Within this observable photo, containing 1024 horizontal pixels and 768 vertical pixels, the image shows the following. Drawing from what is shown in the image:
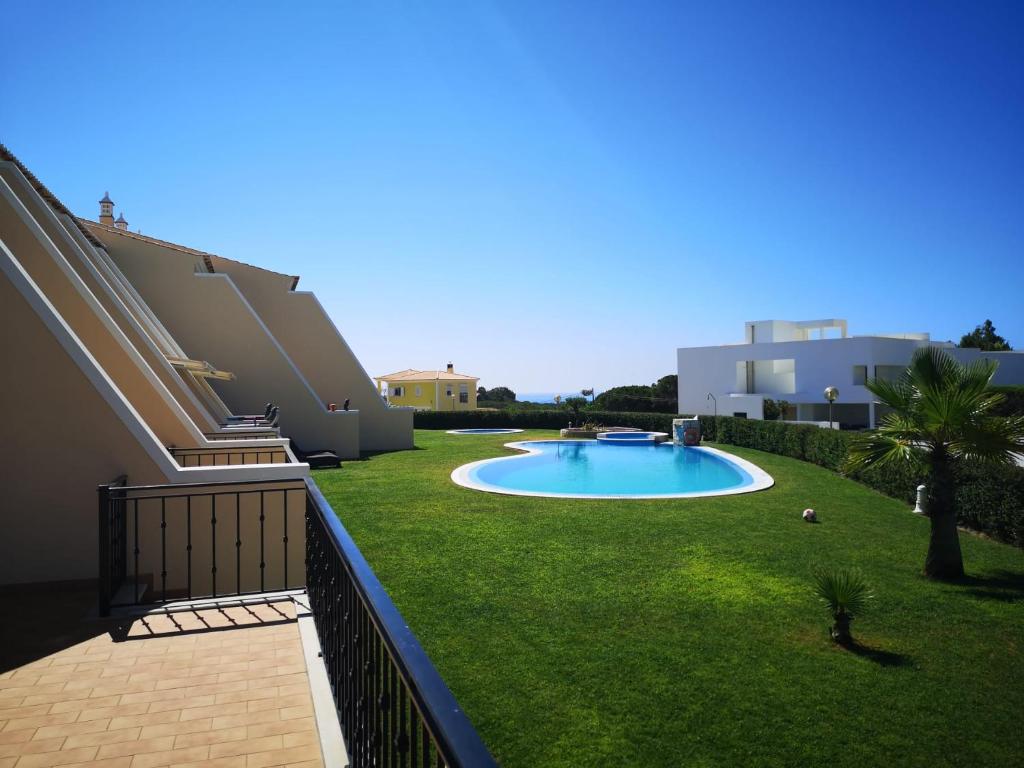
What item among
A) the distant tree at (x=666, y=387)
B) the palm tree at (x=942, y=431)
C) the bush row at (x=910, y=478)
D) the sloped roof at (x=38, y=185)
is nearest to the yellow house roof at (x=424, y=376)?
the distant tree at (x=666, y=387)

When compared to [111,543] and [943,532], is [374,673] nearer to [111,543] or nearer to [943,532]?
[111,543]

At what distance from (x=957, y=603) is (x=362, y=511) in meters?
8.85

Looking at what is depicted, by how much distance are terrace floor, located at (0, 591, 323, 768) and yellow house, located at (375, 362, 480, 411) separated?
36981 millimetres

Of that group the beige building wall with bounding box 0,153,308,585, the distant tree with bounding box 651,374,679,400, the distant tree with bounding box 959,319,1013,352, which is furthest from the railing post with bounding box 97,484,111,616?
the distant tree with bounding box 959,319,1013,352

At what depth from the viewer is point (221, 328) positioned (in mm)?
17938

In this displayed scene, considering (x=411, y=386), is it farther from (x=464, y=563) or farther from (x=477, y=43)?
(x=464, y=563)

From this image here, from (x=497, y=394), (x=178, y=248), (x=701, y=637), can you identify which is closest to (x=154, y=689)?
(x=701, y=637)

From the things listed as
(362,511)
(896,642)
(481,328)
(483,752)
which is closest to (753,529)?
(896,642)

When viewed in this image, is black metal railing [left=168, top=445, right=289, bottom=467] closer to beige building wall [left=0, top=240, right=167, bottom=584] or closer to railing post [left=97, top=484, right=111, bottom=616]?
beige building wall [left=0, top=240, right=167, bottom=584]

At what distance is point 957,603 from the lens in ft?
23.5

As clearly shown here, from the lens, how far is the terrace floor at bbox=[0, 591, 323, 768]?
317 centimetres

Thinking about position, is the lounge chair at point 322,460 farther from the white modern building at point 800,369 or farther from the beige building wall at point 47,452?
the white modern building at point 800,369

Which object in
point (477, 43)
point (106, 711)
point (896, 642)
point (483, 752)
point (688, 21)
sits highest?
point (688, 21)

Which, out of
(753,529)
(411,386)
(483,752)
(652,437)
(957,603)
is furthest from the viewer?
(411,386)
